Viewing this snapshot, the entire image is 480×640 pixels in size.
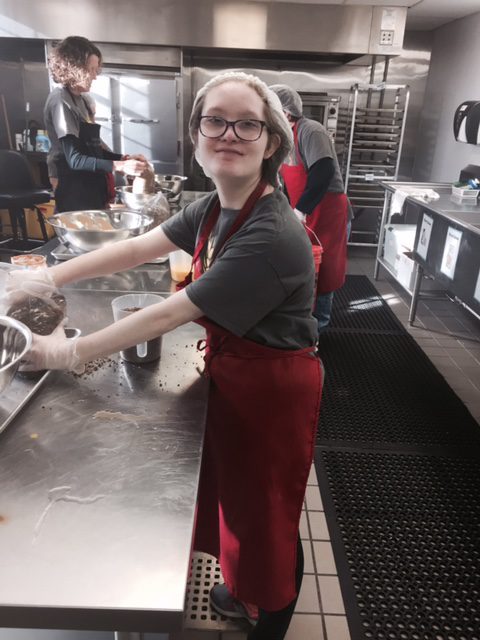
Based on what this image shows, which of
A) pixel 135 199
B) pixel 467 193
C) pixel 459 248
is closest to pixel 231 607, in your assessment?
pixel 135 199

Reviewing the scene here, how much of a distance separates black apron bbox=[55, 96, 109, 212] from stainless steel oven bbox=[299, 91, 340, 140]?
3.31 m

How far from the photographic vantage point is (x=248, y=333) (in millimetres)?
1143

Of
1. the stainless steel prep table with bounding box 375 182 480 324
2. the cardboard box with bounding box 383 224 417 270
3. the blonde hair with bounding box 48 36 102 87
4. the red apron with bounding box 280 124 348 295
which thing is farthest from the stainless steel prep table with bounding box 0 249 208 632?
the cardboard box with bounding box 383 224 417 270

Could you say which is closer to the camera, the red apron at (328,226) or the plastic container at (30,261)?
the plastic container at (30,261)

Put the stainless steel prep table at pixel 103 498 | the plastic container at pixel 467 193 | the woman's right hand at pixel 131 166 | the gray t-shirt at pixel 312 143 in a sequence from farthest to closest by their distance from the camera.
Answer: the plastic container at pixel 467 193 < the gray t-shirt at pixel 312 143 < the woman's right hand at pixel 131 166 < the stainless steel prep table at pixel 103 498

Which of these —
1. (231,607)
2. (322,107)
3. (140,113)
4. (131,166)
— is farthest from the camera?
(322,107)

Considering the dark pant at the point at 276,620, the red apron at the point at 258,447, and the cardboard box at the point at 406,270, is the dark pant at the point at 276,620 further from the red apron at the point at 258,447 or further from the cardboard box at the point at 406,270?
the cardboard box at the point at 406,270

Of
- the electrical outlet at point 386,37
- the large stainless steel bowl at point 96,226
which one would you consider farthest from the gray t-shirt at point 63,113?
the electrical outlet at point 386,37

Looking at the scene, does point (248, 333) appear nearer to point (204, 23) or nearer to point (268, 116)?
point (268, 116)

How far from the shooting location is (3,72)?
582 centimetres

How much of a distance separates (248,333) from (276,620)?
85cm

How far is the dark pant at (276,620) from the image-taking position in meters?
1.39

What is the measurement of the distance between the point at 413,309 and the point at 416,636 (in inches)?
110

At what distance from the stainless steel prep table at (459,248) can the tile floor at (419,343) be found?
338 mm
